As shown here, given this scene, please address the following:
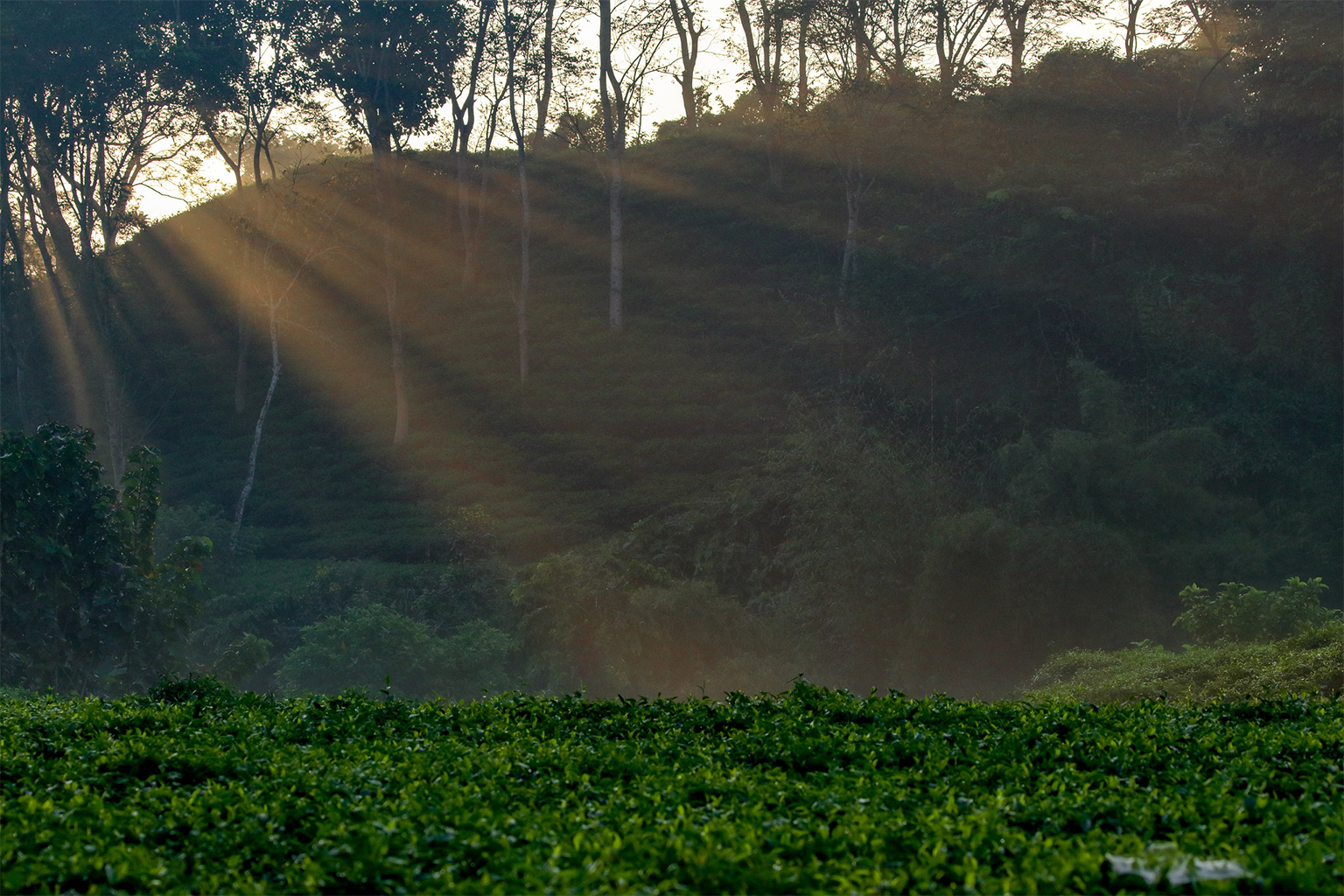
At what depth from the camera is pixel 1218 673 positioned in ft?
36.2

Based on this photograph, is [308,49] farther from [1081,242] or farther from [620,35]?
[1081,242]

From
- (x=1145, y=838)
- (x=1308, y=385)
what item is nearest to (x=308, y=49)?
(x=1308, y=385)

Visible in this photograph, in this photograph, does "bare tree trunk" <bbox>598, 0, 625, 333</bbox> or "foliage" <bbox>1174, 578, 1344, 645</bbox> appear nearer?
"foliage" <bbox>1174, 578, 1344, 645</bbox>

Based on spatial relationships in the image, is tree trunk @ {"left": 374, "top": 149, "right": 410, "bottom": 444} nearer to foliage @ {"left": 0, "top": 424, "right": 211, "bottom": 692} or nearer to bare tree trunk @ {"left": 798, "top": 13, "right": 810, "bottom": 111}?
bare tree trunk @ {"left": 798, "top": 13, "right": 810, "bottom": 111}

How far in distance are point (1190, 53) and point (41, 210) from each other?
94.6 ft

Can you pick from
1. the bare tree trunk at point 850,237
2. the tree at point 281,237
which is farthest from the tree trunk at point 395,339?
the bare tree trunk at point 850,237

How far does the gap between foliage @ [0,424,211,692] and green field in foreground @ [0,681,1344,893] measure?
23.9ft

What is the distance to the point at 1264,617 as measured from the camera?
1430cm

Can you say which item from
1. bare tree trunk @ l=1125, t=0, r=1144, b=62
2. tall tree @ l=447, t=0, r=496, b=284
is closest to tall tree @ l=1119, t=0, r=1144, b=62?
bare tree trunk @ l=1125, t=0, r=1144, b=62

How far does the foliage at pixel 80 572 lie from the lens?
1273cm

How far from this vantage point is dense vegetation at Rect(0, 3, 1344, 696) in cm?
1673

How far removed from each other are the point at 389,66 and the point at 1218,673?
24.0m

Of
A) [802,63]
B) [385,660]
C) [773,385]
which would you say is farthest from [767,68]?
[385,660]

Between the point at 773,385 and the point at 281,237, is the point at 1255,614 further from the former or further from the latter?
the point at 281,237
